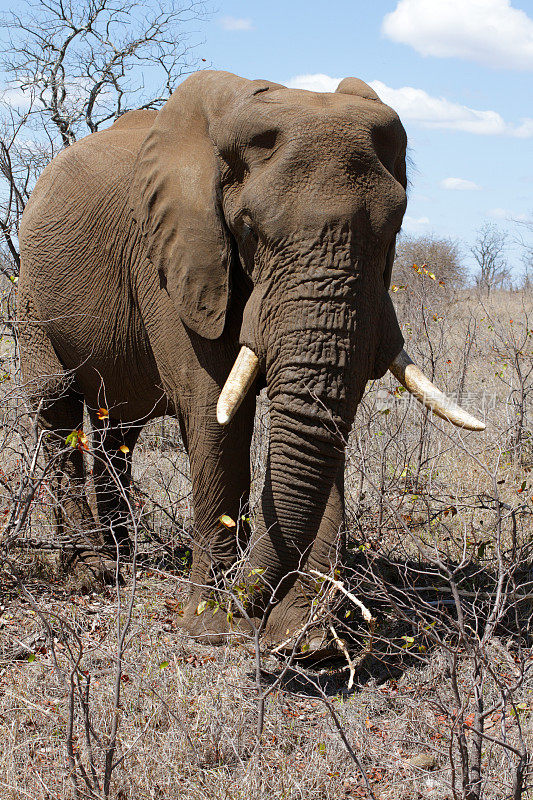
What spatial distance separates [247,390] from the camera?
14.3 feet

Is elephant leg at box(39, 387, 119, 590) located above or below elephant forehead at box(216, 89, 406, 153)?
below

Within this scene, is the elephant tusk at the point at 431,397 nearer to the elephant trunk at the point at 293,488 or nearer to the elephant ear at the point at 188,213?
the elephant trunk at the point at 293,488

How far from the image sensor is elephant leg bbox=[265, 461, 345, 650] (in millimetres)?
4531

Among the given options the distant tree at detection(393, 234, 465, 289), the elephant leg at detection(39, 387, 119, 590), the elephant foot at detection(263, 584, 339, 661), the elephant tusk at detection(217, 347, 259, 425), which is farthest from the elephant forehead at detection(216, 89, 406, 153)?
the distant tree at detection(393, 234, 465, 289)

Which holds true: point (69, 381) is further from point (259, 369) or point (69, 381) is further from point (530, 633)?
point (530, 633)

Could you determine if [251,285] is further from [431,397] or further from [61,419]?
[61,419]

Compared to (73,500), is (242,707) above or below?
below

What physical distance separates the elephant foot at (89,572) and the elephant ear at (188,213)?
2092mm

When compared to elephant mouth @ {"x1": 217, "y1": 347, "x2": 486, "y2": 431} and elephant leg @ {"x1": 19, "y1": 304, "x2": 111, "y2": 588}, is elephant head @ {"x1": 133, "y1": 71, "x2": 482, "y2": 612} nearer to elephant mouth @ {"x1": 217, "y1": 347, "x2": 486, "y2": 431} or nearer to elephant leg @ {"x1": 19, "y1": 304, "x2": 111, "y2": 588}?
elephant mouth @ {"x1": 217, "y1": 347, "x2": 486, "y2": 431}

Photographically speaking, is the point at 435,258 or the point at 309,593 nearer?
the point at 309,593

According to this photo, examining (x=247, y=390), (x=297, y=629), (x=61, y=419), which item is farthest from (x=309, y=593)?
(x=61, y=419)

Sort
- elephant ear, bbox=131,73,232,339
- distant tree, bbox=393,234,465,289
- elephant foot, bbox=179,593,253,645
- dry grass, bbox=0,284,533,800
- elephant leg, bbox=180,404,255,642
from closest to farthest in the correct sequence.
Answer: dry grass, bbox=0,284,533,800 < elephant ear, bbox=131,73,232,339 < elephant leg, bbox=180,404,255,642 < elephant foot, bbox=179,593,253,645 < distant tree, bbox=393,234,465,289

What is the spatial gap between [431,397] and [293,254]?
1.01m

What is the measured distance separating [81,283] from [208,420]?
1.65 m
